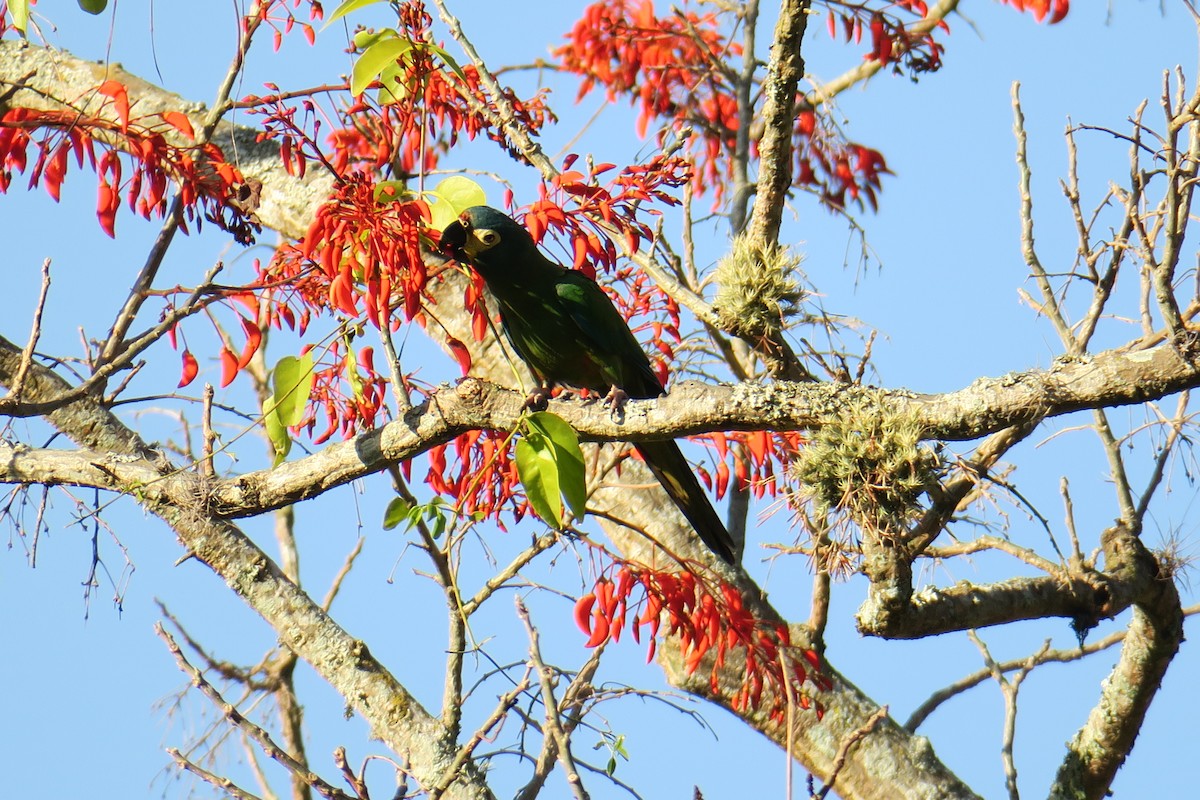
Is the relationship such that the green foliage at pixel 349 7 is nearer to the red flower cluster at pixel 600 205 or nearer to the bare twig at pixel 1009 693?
the red flower cluster at pixel 600 205

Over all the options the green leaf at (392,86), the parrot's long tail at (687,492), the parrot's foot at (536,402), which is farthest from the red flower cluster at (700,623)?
the green leaf at (392,86)

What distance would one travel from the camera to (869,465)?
2.53m

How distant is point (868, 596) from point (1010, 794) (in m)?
1.21

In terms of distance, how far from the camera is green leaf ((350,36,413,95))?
2939 millimetres

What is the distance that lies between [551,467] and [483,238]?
1.23 m

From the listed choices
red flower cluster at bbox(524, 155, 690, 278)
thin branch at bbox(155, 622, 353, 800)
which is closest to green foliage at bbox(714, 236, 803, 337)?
red flower cluster at bbox(524, 155, 690, 278)

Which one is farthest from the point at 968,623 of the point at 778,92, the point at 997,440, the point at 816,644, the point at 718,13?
the point at 718,13

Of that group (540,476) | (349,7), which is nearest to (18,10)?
(349,7)

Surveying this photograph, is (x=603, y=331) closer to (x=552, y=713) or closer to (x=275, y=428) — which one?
(x=275, y=428)

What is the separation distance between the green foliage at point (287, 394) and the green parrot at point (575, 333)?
76 centimetres

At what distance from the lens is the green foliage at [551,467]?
8.16 ft

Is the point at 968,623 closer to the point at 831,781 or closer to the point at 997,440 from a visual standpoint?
the point at 997,440

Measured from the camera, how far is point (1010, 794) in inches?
136

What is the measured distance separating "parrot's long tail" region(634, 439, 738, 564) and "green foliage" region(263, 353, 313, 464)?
1.18 m
